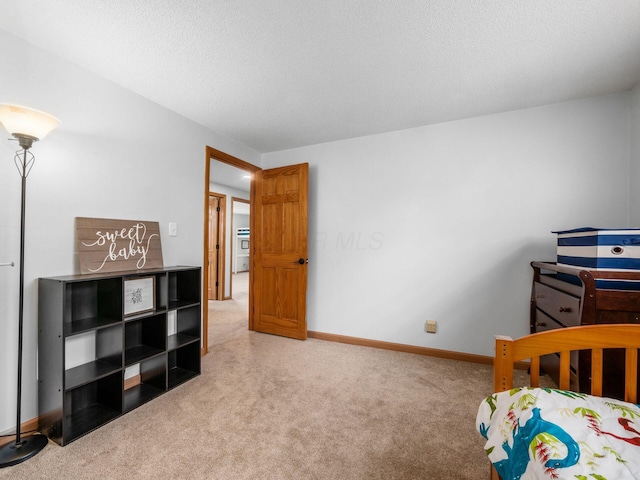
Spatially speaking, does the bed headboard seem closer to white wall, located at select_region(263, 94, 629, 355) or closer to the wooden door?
white wall, located at select_region(263, 94, 629, 355)

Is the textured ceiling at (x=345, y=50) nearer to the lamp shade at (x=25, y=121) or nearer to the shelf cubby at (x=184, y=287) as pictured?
the lamp shade at (x=25, y=121)

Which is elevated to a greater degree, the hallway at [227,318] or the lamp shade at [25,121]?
the lamp shade at [25,121]

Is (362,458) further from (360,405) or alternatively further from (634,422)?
(634,422)

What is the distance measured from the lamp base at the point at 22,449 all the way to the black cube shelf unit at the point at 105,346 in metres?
0.06

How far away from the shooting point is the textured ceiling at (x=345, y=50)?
151cm

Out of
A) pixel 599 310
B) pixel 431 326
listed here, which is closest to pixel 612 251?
pixel 599 310

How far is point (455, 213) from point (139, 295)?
9.38ft

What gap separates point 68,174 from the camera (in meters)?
1.93

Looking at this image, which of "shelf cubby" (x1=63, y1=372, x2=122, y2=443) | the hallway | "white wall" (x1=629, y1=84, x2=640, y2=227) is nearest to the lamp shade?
"shelf cubby" (x1=63, y1=372, x2=122, y2=443)

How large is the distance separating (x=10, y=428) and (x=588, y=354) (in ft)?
10.5

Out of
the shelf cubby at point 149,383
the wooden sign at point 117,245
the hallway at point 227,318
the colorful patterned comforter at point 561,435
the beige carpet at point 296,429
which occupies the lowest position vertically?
the hallway at point 227,318

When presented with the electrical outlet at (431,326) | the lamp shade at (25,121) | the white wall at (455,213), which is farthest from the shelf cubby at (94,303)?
the electrical outlet at (431,326)

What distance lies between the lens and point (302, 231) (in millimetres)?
3402

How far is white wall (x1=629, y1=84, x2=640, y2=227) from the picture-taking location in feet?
7.25
